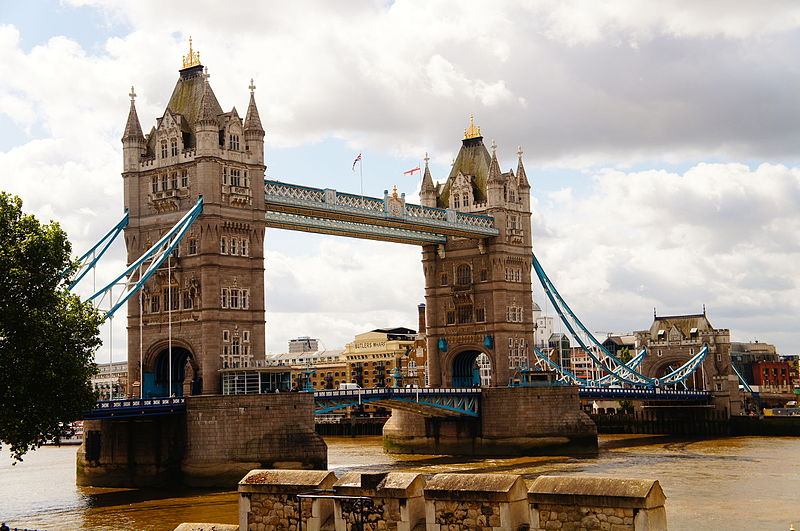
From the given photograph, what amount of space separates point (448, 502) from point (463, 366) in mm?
69911

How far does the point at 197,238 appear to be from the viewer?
210ft

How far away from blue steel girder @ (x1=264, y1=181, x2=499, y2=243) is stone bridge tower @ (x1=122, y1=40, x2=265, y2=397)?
315cm

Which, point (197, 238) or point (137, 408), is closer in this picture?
point (137, 408)

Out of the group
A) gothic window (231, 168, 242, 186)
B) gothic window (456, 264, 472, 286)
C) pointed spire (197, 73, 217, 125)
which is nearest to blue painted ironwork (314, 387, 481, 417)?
gothic window (456, 264, 472, 286)

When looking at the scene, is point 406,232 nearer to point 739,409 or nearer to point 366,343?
point 739,409

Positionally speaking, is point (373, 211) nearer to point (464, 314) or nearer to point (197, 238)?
point (197, 238)

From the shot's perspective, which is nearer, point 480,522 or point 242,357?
point 480,522

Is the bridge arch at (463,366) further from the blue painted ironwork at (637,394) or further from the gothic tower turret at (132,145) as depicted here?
the gothic tower turret at (132,145)

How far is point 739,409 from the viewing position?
10719 cm

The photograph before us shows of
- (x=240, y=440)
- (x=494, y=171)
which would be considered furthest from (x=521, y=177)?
(x=240, y=440)

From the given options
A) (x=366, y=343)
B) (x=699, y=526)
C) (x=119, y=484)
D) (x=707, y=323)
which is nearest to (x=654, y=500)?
(x=699, y=526)

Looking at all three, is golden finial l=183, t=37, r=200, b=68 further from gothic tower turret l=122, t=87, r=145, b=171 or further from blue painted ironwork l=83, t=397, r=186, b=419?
blue painted ironwork l=83, t=397, r=186, b=419

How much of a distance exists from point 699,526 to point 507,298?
151 feet

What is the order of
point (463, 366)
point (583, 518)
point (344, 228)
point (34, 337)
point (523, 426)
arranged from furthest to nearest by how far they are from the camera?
point (463, 366), point (523, 426), point (344, 228), point (34, 337), point (583, 518)
